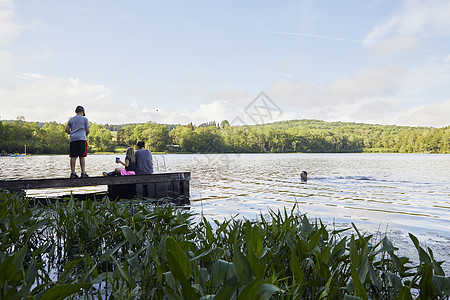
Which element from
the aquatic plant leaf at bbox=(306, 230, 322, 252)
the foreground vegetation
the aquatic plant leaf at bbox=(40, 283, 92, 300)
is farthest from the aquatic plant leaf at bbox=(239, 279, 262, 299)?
the aquatic plant leaf at bbox=(306, 230, 322, 252)

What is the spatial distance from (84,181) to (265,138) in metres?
82.5

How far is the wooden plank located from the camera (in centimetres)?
857

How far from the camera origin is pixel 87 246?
357 cm

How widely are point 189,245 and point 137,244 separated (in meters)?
0.95

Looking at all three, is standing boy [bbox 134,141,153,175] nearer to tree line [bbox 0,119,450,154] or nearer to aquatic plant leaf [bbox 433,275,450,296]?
aquatic plant leaf [bbox 433,275,450,296]

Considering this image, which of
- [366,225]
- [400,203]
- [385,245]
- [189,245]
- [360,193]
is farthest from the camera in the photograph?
[360,193]

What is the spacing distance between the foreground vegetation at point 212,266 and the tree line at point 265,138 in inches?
2197

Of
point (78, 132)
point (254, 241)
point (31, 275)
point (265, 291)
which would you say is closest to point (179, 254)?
point (265, 291)

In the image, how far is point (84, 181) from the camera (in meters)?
9.55

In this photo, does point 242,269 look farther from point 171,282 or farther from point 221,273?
point 171,282

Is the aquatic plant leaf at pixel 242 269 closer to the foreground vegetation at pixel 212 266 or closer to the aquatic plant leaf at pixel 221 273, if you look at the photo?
the foreground vegetation at pixel 212 266

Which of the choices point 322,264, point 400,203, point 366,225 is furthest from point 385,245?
point 400,203

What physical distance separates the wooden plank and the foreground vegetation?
5.31 m

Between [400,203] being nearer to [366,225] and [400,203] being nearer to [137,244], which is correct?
[366,225]
